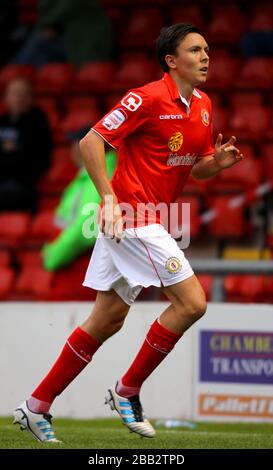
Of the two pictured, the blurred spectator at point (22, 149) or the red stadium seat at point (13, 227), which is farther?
the blurred spectator at point (22, 149)

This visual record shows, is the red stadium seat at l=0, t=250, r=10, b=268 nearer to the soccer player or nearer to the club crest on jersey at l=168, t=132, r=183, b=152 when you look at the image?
the soccer player

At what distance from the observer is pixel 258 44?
1130cm

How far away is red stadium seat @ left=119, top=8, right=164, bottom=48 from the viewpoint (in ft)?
40.2

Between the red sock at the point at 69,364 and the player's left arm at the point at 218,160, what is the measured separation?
41.9 inches

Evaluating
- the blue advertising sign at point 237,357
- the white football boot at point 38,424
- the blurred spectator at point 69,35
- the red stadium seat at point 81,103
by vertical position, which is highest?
the blurred spectator at point 69,35

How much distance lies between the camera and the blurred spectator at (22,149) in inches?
426

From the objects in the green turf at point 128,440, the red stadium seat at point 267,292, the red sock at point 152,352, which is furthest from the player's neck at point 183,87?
the red stadium seat at point 267,292

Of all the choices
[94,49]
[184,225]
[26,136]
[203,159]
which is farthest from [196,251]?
[203,159]

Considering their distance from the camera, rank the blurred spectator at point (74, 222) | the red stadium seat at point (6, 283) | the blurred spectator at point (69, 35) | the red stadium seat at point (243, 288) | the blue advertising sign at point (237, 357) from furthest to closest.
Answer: the blurred spectator at point (69, 35) < the red stadium seat at point (6, 283) < the blurred spectator at point (74, 222) < the red stadium seat at point (243, 288) < the blue advertising sign at point (237, 357)

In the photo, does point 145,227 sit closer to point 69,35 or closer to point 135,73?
point 135,73

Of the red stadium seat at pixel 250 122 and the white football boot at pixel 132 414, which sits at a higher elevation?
the red stadium seat at pixel 250 122

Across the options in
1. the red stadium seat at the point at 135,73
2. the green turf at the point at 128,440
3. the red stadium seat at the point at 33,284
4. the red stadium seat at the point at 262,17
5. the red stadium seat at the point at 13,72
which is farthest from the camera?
the red stadium seat at the point at 13,72

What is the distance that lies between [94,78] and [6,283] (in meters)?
2.48

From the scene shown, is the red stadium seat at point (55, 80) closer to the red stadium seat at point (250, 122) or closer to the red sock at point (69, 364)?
the red stadium seat at point (250, 122)
